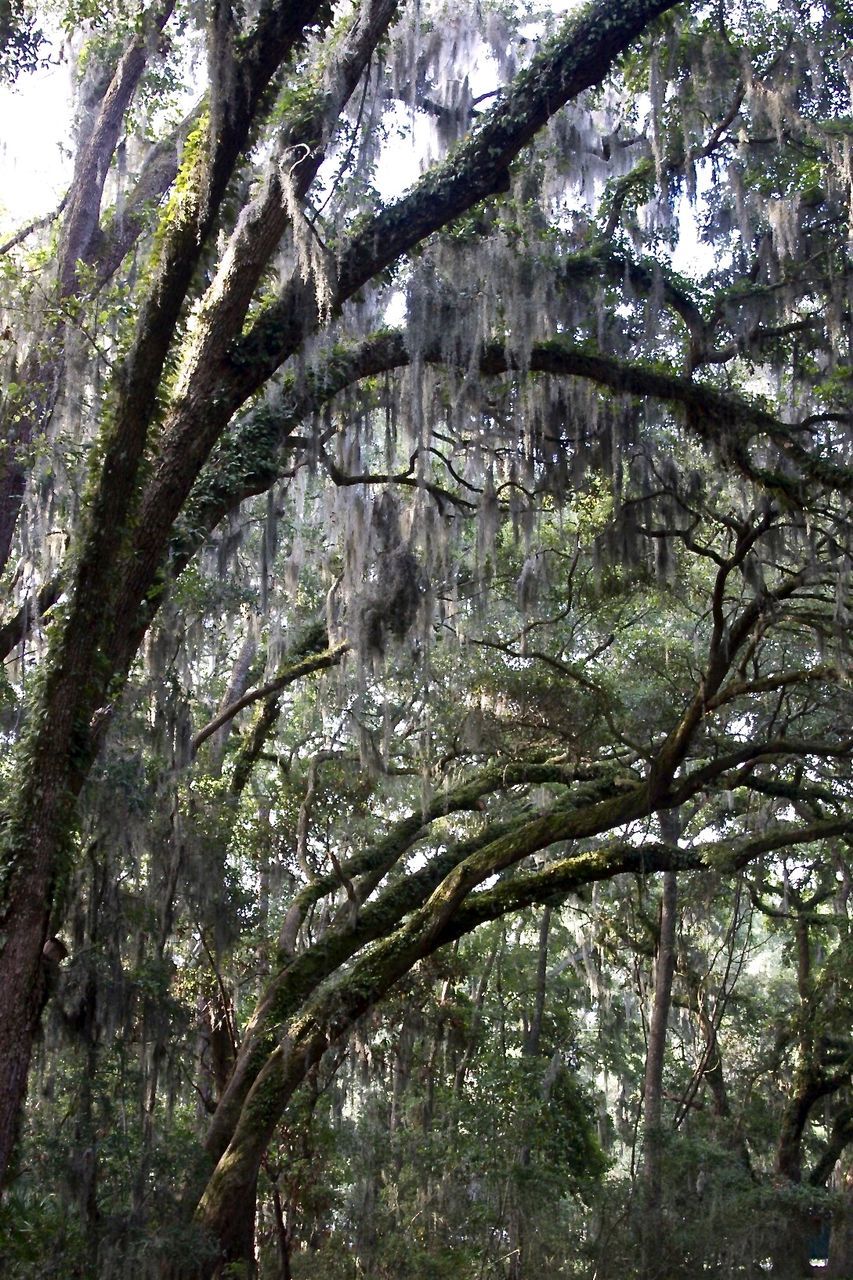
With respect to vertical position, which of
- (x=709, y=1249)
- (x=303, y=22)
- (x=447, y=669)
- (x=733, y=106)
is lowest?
(x=709, y=1249)

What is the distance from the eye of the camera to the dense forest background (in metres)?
5.74

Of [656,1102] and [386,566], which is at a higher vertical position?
[386,566]

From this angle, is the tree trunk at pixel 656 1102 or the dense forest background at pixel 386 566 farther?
the tree trunk at pixel 656 1102

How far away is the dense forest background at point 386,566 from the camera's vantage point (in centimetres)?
574

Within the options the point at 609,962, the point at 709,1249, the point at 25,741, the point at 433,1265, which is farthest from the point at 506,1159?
the point at 25,741

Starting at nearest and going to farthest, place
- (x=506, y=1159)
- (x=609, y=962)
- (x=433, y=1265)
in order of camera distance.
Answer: (x=433, y=1265)
(x=506, y=1159)
(x=609, y=962)

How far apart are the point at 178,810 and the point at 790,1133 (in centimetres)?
805

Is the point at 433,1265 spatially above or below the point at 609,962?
below

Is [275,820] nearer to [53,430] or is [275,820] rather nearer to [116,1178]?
[116,1178]

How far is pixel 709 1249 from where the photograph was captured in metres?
10.2

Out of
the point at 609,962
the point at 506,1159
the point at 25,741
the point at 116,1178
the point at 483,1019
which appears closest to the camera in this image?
the point at 25,741

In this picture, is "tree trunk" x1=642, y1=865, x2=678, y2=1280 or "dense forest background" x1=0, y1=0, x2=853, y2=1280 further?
"tree trunk" x1=642, y1=865, x2=678, y2=1280

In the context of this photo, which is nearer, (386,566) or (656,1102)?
(386,566)

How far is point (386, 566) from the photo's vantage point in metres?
8.16
